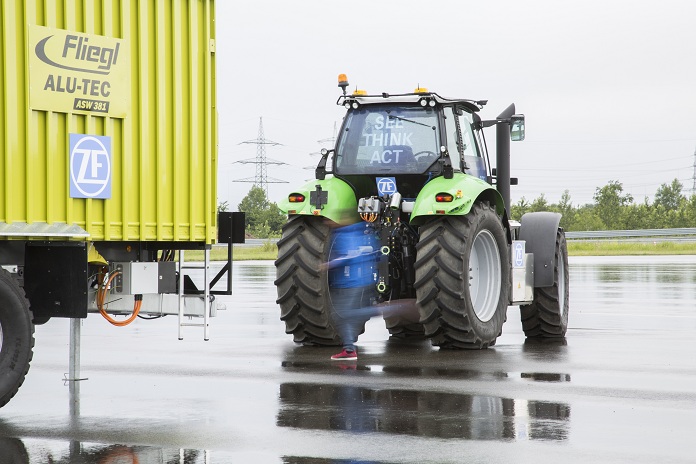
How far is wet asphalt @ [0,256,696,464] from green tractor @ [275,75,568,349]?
0.45m

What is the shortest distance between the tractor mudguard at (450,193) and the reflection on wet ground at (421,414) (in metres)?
2.75

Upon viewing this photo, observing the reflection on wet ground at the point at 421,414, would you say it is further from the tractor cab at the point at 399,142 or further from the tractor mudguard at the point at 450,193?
the tractor cab at the point at 399,142

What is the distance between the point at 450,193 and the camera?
11.2 meters

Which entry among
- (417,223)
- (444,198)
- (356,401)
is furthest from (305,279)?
(356,401)

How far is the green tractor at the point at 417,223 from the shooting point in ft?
36.9

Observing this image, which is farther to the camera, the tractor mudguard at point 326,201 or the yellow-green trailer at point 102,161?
the tractor mudguard at point 326,201

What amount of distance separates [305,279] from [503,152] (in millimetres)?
3176

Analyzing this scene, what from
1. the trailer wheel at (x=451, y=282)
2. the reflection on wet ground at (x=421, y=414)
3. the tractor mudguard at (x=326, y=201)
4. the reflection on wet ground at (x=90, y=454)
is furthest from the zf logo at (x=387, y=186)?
the reflection on wet ground at (x=90, y=454)

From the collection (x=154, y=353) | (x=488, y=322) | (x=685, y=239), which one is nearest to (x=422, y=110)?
(x=488, y=322)

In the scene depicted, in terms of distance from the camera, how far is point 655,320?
50.8ft

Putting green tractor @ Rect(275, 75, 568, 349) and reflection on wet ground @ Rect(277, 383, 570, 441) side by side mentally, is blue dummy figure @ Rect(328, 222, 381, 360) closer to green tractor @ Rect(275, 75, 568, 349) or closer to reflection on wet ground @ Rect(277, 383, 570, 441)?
green tractor @ Rect(275, 75, 568, 349)

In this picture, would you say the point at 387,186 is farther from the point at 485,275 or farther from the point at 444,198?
the point at 485,275

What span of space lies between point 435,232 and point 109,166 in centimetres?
373

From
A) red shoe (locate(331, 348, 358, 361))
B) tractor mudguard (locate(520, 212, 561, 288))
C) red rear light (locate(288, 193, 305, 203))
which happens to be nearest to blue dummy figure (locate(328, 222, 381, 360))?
red shoe (locate(331, 348, 358, 361))
